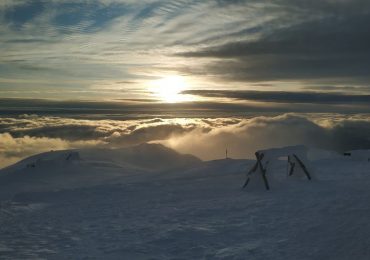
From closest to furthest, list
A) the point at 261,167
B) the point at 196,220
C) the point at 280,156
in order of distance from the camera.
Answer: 1. the point at 196,220
2. the point at 261,167
3. the point at 280,156

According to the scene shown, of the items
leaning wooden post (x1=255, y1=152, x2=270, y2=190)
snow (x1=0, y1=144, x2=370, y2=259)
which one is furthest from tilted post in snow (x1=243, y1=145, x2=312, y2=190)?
snow (x1=0, y1=144, x2=370, y2=259)

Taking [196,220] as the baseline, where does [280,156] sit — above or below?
above

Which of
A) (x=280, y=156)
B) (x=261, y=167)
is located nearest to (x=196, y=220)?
(x=261, y=167)

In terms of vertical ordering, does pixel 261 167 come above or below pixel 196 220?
above

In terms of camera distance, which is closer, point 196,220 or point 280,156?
point 196,220

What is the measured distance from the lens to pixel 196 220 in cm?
1593

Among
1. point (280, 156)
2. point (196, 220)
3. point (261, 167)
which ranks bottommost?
point (196, 220)

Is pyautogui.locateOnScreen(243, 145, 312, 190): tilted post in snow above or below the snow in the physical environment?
above

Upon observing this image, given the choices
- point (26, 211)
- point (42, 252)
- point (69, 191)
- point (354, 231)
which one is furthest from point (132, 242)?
point (69, 191)

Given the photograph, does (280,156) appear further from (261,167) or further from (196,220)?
(196,220)

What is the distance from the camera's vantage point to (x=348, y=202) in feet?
54.6

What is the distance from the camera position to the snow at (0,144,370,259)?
12039mm

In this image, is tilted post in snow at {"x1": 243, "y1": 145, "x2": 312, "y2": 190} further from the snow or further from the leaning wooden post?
the snow

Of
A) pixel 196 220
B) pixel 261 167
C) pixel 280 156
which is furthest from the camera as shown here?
pixel 280 156
